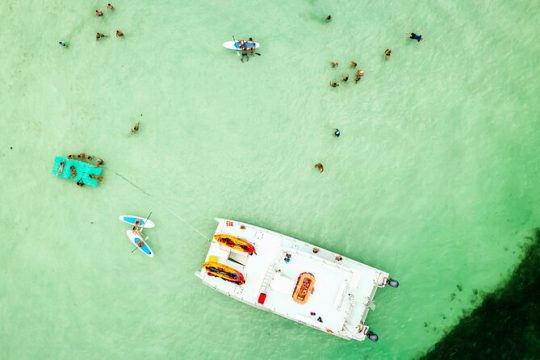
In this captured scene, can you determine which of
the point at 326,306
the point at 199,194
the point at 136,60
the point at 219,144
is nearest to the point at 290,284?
the point at 326,306

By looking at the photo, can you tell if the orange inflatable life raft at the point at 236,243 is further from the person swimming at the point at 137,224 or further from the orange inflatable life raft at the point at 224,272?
→ the person swimming at the point at 137,224

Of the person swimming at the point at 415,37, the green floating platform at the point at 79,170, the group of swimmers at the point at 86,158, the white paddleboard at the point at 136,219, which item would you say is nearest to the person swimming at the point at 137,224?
the white paddleboard at the point at 136,219

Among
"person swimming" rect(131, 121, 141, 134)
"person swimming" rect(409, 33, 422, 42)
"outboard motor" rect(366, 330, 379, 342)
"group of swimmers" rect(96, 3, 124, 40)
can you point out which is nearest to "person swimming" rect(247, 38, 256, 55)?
"group of swimmers" rect(96, 3, 124, 40)

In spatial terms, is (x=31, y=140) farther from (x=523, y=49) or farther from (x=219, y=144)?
(x=523, y=49)

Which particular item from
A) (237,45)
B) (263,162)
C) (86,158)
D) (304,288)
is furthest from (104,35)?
(304,288)

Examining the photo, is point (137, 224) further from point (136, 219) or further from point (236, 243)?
point (236, 243)

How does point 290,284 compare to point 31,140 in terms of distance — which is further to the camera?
point 31,140

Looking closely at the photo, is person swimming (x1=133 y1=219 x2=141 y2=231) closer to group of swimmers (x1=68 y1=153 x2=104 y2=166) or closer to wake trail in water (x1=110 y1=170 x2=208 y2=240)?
wake trail in water (x1=110 y1=170 x2=208 y2=240)
